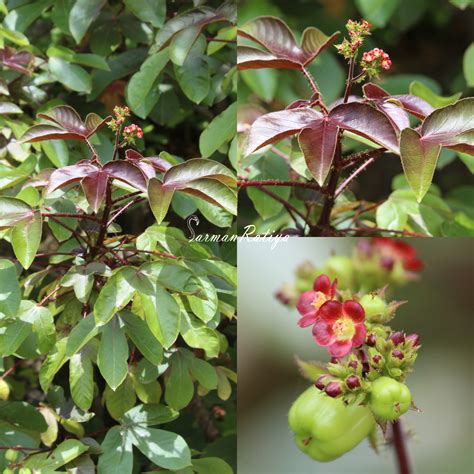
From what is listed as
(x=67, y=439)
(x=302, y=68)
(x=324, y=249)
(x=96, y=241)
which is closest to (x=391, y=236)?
(x=324, y=249)

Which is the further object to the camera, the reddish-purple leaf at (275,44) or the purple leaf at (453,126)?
the reddish-purple leaf at (275,44)

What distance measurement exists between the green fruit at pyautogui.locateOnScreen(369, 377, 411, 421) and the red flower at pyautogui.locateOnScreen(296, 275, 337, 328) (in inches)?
5.4

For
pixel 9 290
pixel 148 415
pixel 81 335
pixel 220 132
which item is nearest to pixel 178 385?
pixel 148 415

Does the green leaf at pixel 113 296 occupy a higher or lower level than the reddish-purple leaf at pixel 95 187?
lower

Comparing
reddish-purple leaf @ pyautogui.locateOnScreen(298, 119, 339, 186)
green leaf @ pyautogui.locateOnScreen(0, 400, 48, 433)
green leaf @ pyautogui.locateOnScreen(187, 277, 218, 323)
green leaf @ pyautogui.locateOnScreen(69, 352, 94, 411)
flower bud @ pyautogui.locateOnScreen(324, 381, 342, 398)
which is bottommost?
green leaf @ pyautogui.locateOnScreen(0, 400, 48, 433)

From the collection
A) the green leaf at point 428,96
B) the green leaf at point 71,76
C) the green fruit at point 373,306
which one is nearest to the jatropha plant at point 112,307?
the green leaf at point 71,76

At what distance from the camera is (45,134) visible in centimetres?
103

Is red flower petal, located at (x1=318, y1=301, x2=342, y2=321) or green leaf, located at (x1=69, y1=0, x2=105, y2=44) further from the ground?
green leaf, located at (x1=69, y1=0, x2=105, y2=44)

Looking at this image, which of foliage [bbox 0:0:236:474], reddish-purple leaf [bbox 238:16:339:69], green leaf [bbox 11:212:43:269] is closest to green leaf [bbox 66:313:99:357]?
foliage [bbox 0:0:236:474]

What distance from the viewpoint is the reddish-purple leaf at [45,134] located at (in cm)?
103

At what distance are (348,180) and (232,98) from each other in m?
0.30

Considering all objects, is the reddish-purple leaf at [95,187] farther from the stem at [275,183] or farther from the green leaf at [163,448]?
the green leaf at [163,448]

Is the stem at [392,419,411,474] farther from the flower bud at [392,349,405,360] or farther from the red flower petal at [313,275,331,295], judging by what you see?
the red flower petal at [313,275,331,295]

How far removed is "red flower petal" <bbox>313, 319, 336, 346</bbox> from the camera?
1.03 meters
